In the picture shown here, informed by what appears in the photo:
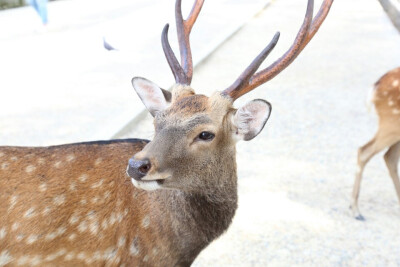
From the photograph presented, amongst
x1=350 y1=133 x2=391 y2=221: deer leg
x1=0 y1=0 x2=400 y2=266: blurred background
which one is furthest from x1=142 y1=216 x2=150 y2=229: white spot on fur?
x1=350 y1=133 x2=391 y2=221: deer leg

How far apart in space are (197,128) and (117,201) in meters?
0.55

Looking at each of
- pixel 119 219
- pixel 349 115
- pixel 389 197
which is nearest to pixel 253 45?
pixel 349 115

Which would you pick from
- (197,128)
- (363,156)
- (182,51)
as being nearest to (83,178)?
(197,128)

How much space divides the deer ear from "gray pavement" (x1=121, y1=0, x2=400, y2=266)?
1422mm

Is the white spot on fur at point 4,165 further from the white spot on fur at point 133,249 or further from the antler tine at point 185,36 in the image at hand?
the antler tine at point 185,36

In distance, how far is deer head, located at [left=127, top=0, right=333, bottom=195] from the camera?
7.84 ft

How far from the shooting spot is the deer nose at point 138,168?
2.28 m

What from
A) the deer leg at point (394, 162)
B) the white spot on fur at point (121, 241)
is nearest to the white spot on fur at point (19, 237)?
the white spot on fur at point (121, 241)

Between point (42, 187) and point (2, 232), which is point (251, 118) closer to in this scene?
point (42, 187)

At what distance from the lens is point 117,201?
2.72 meters

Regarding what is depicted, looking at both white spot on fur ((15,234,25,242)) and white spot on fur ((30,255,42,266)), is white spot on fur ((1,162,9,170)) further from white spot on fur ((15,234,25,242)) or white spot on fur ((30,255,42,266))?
white spot on fur ((30,255,42,266))

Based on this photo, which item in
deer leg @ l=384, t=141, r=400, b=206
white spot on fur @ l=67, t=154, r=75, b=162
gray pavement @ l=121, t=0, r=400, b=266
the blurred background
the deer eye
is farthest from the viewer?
deer leg @ l=384, t=141, r=400, b=206

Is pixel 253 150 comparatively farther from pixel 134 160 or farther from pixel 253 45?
pixel 253 45

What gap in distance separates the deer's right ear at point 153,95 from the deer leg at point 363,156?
2121mm
